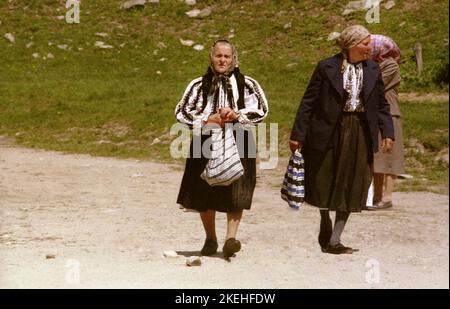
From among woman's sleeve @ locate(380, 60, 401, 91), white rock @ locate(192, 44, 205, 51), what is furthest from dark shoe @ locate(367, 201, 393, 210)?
white rock @ locate(192, 44, 205, 51)

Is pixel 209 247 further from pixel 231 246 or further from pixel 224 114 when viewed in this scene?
pixel 224 114

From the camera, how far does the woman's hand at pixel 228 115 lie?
747 cm

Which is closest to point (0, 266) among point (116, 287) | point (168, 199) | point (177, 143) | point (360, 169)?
point (116, 287)

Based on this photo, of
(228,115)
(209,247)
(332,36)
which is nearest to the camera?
(228,115)

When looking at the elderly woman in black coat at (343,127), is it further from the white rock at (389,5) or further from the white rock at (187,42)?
the white rock at (389,5)

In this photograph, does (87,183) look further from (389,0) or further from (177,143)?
(389,0)

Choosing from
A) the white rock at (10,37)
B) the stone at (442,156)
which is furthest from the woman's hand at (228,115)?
the white rock at (10,37)

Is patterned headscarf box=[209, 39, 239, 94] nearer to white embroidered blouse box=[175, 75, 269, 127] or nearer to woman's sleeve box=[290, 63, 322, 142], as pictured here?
white embroidered blouse box=[175, 75, 269, 127]

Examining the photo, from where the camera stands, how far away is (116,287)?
21.9 ft

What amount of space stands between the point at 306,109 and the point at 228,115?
673 mm

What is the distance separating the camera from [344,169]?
795cm

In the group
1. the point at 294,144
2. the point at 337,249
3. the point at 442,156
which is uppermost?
the point at 294,144

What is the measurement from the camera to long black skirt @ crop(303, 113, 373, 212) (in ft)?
25.8

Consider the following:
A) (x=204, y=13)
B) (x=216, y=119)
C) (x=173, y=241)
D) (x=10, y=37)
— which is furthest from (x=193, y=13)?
(x=216, y=119)
